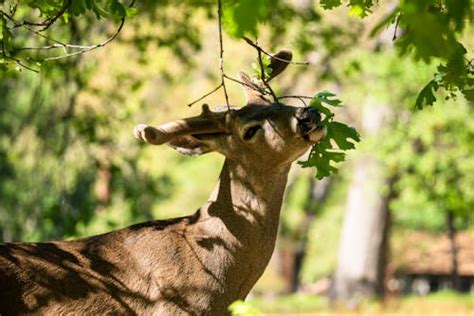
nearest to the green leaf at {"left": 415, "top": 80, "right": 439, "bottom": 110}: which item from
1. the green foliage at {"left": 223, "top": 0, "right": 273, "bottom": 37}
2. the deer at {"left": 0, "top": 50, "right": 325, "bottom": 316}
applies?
the deer at {"left": 0, "top": 50, "right": 325, "bottom": 316}

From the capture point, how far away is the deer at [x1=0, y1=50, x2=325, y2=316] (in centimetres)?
535

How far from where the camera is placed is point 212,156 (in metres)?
38.1

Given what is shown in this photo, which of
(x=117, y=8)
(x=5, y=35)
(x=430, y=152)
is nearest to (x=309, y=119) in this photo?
(x=117, y=8)

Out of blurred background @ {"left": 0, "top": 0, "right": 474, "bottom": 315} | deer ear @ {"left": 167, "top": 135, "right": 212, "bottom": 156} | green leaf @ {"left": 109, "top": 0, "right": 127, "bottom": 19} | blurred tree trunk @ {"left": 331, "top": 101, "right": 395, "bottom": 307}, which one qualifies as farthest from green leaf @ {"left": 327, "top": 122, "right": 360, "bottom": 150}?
blurred tree trunk @ {"left": 331, "top": 101, "right": 395, "bottom": 307}

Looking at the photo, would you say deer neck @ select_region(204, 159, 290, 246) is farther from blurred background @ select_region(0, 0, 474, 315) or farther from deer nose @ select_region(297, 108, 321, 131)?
blurred background @ select_region(0, 0, 474, 315)

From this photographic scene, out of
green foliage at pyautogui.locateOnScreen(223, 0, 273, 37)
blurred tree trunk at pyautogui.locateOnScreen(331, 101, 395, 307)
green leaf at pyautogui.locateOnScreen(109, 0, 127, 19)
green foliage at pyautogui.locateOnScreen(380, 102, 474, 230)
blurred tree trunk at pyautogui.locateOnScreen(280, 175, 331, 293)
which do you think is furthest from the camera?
blurred tree trunk at pyautogui.locateOnScreen(280, 175, 331, 293)

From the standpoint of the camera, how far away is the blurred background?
13.1m

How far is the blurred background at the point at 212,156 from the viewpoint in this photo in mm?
13078

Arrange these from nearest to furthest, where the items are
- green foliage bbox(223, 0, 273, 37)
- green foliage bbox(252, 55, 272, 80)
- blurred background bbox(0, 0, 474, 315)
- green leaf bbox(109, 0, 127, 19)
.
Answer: green foliage bbox(223, 0, 273, 37) → green leaf bbox(109, 0, 127, 19) → green foliage bbox(252, 55, 272, 80) → blurred background bbox(0, 0, 474, 315)

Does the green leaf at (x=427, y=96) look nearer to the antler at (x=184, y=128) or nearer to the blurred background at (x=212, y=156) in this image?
the blurred background at (x=212, y=156)

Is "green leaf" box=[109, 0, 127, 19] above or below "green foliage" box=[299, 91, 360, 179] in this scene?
above

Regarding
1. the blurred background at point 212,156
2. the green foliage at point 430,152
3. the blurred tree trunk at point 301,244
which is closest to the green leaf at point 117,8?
the blurred background at point 212,156

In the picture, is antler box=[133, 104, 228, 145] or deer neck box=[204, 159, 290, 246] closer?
antler box=[133, 104, 228, 145]

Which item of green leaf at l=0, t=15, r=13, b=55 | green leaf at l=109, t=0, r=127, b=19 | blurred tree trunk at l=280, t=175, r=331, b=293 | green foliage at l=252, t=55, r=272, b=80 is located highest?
blurred tree trunk at l=280, t=175, r=331, b=293
